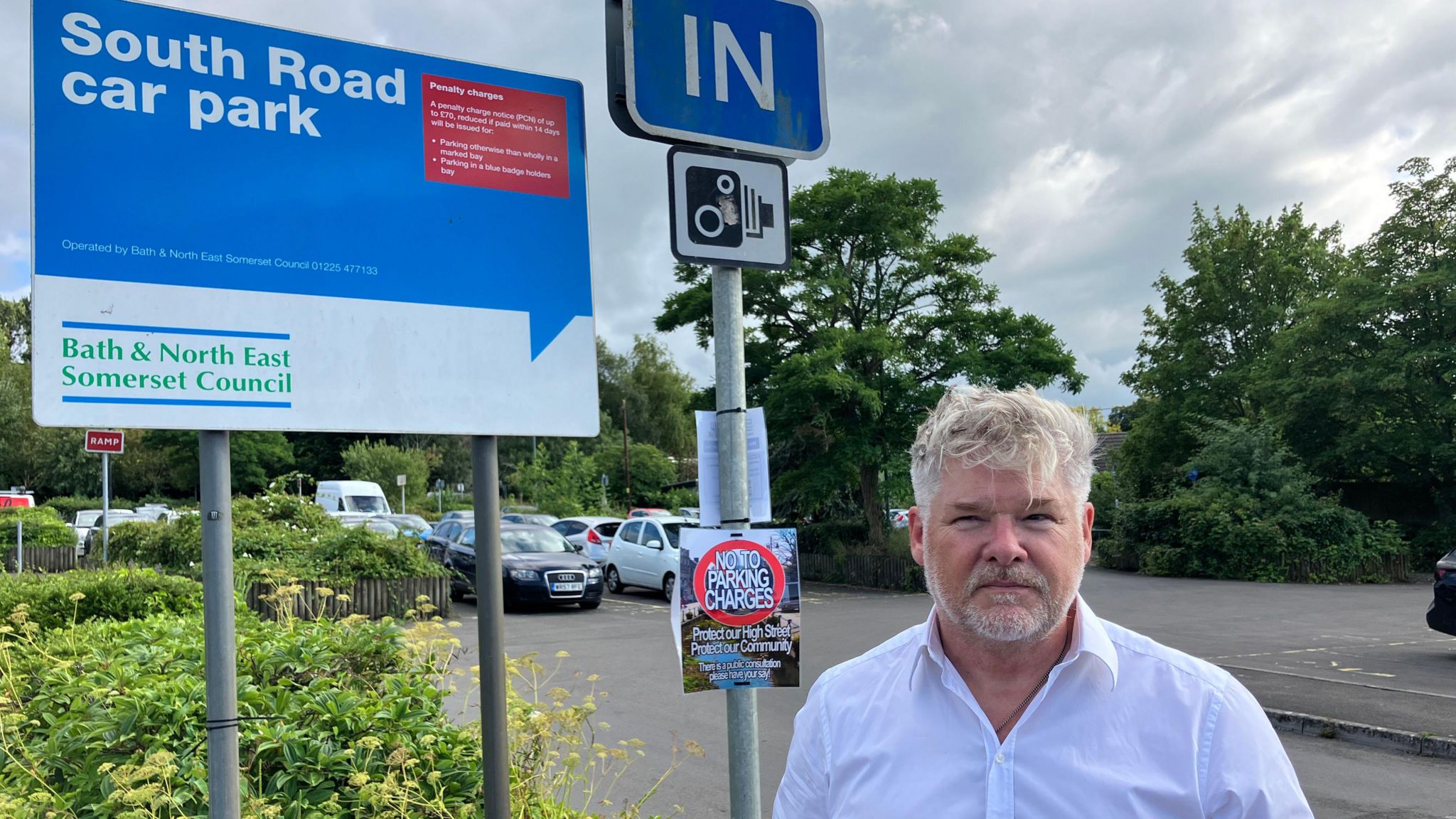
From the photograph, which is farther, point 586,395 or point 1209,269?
point 1209,269

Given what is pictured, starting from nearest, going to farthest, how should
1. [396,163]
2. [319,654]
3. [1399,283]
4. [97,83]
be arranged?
1. [97,83]
2. [396,163]
3. [319,654]
4. [1399,283]

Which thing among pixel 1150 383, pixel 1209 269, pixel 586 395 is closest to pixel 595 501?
pixel 1150 383

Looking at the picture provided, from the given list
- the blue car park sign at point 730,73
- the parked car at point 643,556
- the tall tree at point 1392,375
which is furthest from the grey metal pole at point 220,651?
the tall tree at point 1392,375

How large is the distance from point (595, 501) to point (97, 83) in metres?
40.3

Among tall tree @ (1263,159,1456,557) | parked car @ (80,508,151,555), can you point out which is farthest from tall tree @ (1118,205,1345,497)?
parked car @ (80,508,151,555)

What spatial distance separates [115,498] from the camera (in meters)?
61.1

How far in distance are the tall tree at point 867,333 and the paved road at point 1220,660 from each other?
3.36 metres

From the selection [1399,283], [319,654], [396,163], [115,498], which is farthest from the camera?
[115,498]

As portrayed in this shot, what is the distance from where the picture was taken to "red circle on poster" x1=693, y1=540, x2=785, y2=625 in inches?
116

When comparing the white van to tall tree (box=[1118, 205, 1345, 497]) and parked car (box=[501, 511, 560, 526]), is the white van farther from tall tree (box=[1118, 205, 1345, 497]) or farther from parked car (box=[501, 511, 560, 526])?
tall tree (box=[1118, 205, 1345, 497])

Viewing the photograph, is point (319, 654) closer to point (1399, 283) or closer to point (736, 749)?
point (736, 749)

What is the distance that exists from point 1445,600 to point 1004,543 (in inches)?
492

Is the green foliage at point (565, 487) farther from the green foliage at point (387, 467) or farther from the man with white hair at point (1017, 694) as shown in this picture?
the man with white hair at point (1017, 694)

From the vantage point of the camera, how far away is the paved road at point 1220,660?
6.73 metres
